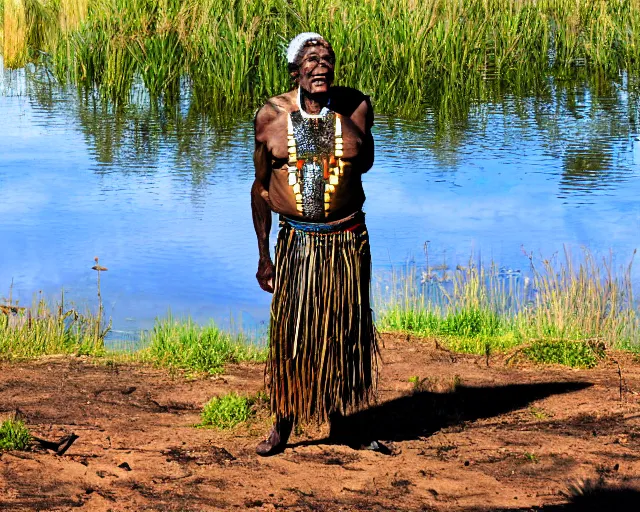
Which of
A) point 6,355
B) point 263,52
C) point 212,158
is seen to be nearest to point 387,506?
point 6,355

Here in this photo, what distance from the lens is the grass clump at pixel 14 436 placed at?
5062 mm

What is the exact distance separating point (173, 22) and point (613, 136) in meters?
6.26

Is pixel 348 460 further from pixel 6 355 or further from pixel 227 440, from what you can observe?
pixel 6 355

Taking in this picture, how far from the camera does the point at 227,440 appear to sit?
17.8ft

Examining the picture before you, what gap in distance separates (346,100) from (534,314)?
11.5 ft

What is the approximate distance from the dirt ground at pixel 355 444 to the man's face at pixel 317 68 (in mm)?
1675

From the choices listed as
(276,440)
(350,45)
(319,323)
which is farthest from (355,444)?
(350,45)

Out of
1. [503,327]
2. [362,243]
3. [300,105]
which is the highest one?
[300,105]

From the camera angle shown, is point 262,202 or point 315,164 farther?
point 262,202

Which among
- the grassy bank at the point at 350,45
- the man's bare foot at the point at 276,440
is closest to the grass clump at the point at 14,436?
the man's bare foot at the point at 276,440

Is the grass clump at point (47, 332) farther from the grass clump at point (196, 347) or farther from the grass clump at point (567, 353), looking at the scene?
the grass clump at point (567, 353)

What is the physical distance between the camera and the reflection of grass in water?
7.22 metres

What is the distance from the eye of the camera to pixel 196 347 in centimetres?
679

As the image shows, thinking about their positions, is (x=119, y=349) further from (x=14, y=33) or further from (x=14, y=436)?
(x=14, y=33)
